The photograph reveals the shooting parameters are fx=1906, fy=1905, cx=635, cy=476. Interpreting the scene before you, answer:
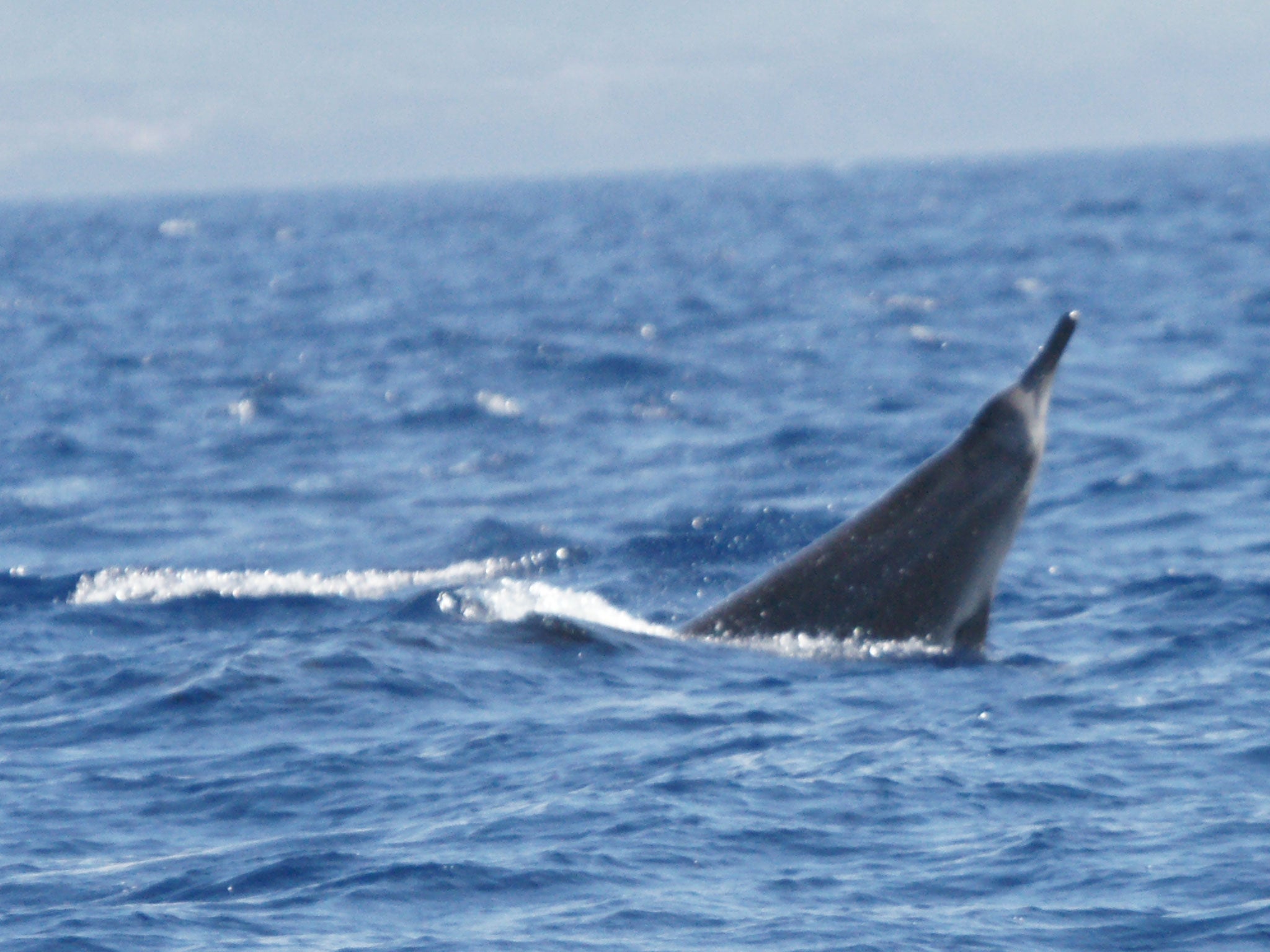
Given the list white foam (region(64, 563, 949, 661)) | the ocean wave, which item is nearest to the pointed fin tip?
white foam (region(64, 563, 949, 661))

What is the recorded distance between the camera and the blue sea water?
29.7 feet

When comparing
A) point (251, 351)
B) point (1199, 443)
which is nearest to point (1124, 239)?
point (251, 351)

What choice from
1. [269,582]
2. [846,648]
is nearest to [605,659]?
[846,648]

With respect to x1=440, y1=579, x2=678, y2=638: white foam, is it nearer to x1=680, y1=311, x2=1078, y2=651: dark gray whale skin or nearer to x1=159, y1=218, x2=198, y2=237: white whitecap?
x1=680, y1=311, x2=1078, y2=651: dark gray whale skin

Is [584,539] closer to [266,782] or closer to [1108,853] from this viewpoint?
[266,782]

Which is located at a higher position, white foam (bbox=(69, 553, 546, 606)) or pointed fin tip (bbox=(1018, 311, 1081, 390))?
pointed fin tip (bbox=(1018, 311, 1081, 390))

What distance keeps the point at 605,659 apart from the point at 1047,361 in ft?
12.5

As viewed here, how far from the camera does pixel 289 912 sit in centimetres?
884

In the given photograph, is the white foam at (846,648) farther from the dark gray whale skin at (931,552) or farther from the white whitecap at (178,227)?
the white whitecap at (178,227)

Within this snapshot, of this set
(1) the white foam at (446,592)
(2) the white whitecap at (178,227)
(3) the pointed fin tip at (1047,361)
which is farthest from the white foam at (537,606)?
(2) the white whitecap at (178,227)

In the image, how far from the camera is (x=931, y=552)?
13.2 meters

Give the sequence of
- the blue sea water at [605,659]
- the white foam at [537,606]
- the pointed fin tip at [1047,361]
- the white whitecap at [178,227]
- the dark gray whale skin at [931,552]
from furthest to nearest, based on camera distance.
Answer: the white whitecap at [178,227] → the white foam at [537,606] → the pointed fin tip at [1047,361] → the dark gray whale skin at [931,552] → the blue sea water at [605,659]

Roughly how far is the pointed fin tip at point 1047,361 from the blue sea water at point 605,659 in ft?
6.44

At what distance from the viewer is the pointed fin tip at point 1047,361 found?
44.4 ft
